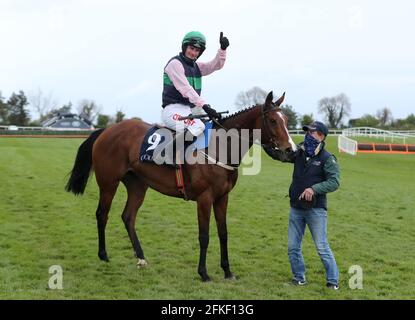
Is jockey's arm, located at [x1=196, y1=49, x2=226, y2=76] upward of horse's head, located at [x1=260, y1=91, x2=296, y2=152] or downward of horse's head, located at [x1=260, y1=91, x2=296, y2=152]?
upward

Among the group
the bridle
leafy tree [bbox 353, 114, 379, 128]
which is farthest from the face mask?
leafy tree [bbox 353, 114, 379, 128]

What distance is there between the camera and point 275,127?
17.6 feet

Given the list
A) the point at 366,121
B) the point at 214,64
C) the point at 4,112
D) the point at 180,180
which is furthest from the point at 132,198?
the point at 4,112

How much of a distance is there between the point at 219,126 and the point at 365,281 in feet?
8.36

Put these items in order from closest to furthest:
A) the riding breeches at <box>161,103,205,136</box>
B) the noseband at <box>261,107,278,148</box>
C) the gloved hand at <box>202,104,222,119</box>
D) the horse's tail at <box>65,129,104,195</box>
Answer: the noseband at <box>261,107,278,148</box> → the gloved hand at <box>202,104,222,119</box> → the riding breeches at <box>161,103,205,136</box> → the horse's tail at <box>65,129,104,195</box>

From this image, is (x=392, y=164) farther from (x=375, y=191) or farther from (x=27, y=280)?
(x=27, y=280)

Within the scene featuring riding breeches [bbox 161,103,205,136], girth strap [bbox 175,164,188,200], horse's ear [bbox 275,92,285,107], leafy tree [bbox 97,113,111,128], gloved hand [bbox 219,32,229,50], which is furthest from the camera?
leafy tree [bbox 97,113,111,128]

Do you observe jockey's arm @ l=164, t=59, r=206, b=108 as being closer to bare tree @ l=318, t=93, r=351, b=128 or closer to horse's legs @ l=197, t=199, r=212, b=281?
horse's legs @ l=197, t=199, r=212, b=281

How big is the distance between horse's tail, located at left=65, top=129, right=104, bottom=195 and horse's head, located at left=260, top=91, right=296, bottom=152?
294cm

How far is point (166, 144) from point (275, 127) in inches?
56.3

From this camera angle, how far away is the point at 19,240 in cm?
752

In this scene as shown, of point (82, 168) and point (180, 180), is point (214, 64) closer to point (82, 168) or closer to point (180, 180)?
point (180, 180)

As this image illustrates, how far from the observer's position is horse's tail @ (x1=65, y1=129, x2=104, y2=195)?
7.36m
